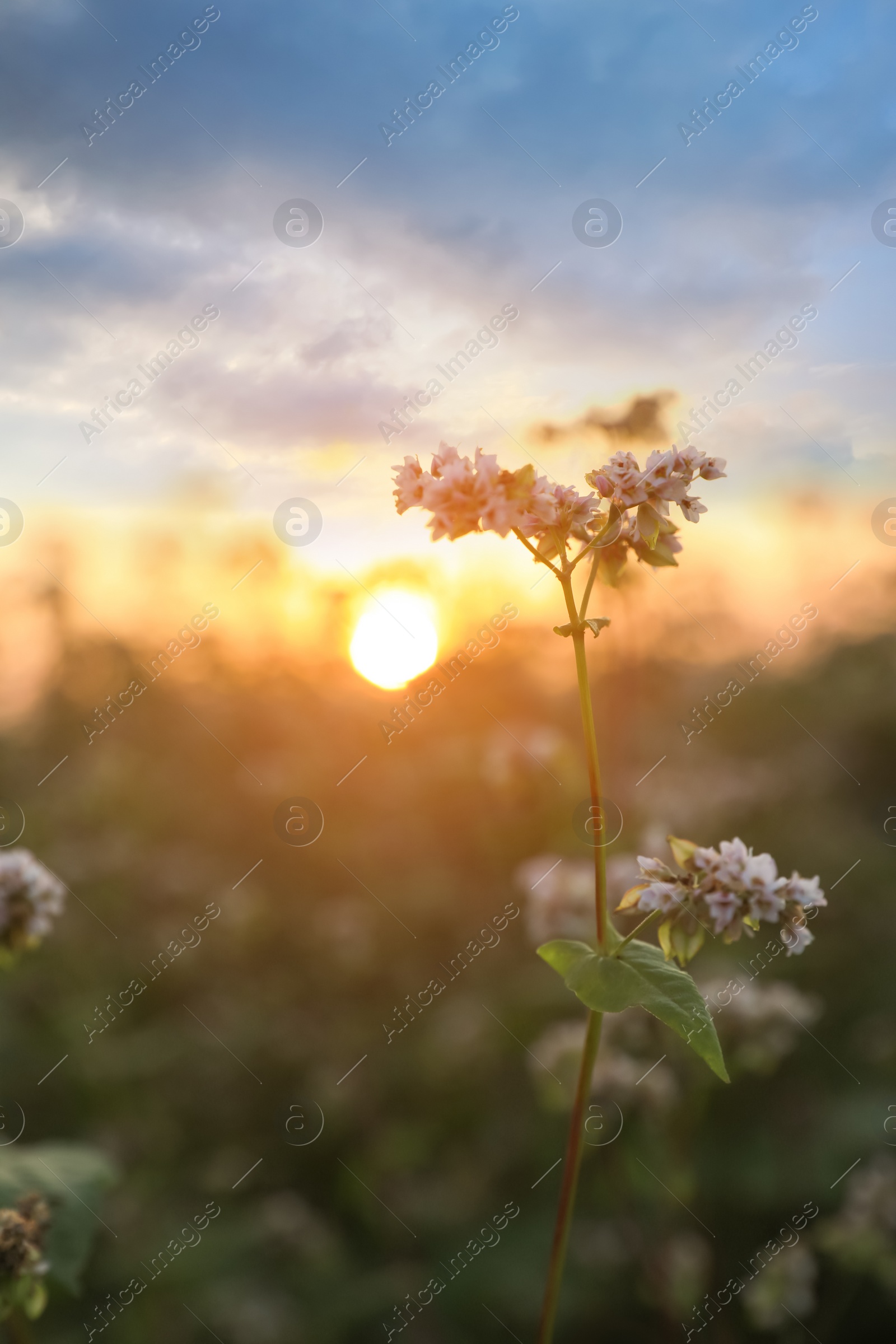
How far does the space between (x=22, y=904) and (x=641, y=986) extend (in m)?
1.83

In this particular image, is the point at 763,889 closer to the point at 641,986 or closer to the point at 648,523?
the point at 641,986

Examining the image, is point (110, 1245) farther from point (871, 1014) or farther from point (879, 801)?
point (879, 801)

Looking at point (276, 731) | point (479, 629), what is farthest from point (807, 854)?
point (276, 731)

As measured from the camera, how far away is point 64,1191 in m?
2.21

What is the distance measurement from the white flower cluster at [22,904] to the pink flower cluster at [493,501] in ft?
5.42

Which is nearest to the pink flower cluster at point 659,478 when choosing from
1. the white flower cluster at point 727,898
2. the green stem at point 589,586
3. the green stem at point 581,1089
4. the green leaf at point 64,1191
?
the green stem at point 589,586

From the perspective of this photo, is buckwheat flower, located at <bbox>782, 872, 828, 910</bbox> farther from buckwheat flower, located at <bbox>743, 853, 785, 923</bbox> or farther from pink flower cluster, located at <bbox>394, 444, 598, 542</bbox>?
pink flower cluster, located at <bbox>394, 444, 598, 542</bbox>

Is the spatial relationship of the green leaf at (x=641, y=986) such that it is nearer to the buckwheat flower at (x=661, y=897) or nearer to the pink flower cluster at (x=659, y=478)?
the buckwheat flower at (x=661, y=897)

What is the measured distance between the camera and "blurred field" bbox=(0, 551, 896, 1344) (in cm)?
434

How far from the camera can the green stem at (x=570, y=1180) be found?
60.3 inches

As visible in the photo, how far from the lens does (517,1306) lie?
4488 millimetres

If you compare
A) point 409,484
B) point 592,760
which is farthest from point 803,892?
point 409,484

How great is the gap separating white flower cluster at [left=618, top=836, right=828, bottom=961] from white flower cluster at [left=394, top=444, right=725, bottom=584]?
0.64 m

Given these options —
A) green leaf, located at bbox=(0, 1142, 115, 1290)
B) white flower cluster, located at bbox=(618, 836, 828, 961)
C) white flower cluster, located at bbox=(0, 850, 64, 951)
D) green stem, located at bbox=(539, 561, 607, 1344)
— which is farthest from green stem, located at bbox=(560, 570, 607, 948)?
white flower cluster, located at bbox=(0, 850, 64, 951)
